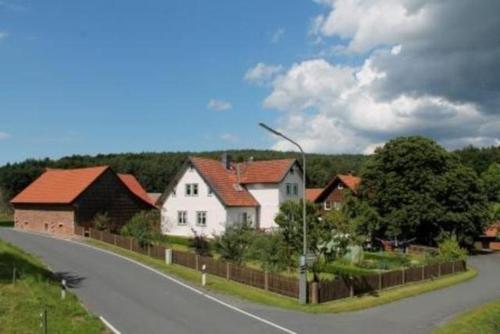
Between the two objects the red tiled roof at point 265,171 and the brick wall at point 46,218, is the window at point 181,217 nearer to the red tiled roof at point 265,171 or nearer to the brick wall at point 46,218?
the red tiled roof at point 265,171

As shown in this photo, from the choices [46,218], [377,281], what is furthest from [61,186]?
[377,281]

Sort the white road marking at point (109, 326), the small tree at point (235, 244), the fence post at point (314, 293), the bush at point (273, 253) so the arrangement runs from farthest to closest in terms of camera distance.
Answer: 1. the small tree at point (235, 244)
2. the bush at point (273, 253)
3. the fence post at point (314, 293)
4. the white road marking at point (109, 326)

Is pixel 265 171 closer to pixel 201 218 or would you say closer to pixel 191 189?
pixel 191 189

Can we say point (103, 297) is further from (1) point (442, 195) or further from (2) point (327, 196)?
(2) point (327, 196)

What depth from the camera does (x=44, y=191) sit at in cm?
5894

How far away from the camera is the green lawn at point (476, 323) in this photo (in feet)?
71.0

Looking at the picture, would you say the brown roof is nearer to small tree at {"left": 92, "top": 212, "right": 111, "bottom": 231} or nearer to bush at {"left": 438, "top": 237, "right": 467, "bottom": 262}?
small tree at {"left": 92, "top": 212, "right": 111, "bottom": 231}

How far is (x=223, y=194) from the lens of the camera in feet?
178

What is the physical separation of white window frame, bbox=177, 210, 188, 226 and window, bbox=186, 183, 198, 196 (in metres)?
2.03

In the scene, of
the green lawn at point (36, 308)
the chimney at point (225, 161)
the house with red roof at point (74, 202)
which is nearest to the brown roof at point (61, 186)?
the house with red roof at point (74, 202)

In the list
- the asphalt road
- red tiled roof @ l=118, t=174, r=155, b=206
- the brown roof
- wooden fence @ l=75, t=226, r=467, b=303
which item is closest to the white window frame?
the brown roof

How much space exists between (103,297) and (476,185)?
4115cm

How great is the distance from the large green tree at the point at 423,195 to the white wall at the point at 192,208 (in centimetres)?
1420

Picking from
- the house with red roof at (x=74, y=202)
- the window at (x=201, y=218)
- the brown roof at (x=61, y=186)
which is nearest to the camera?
the house with red roof at (x=74, y=202)
